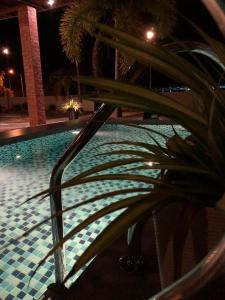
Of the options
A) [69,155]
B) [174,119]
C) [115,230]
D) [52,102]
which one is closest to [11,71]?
[52,102]

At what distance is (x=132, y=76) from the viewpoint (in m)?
0.89

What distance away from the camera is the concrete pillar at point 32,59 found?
8.70m

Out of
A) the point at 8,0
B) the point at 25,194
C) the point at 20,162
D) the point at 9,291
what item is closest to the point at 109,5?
the point at 8,0

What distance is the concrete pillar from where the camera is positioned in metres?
8.70

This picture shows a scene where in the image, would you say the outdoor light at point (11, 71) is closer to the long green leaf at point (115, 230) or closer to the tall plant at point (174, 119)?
the tall plant at point (174, 119)

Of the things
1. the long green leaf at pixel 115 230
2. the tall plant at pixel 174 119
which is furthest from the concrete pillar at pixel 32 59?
the long green leaf at pixel 115 230

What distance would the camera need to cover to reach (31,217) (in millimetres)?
2982

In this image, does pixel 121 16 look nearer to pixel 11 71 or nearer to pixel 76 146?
pixel 76 146

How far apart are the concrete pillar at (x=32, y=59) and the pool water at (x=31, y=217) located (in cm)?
324

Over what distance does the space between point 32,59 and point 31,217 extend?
7128mm

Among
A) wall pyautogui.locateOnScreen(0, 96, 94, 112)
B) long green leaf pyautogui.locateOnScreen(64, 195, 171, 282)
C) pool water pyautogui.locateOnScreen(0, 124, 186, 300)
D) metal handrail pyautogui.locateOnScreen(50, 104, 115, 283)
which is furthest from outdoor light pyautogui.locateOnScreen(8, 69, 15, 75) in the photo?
long green leaf pyautogui.locateOnScreen(64, 195, 171, 282)

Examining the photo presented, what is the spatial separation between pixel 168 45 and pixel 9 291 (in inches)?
73.3

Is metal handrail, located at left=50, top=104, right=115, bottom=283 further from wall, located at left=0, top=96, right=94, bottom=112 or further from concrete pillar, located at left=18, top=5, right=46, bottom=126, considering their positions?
wall, located at left=0, top=96, right=94, bottom=112

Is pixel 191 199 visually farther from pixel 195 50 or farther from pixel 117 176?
pixel 195 50
